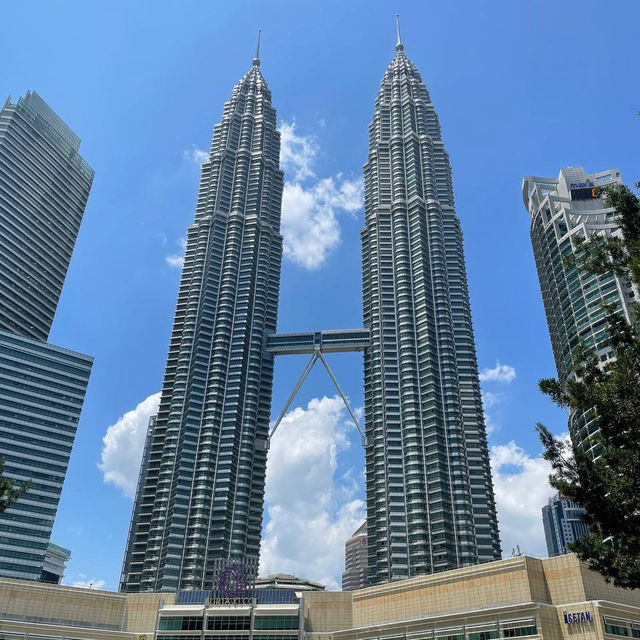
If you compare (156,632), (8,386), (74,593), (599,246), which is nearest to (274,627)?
(156,632)

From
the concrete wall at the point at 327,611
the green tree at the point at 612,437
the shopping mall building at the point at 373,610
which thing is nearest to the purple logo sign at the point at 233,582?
the shopping mall building at the point at 373,610

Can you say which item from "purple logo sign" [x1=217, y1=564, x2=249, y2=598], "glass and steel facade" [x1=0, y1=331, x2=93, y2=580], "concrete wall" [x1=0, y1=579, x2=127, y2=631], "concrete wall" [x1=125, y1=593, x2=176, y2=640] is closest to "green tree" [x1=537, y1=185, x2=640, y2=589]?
"purple logo sign" [x1=217, y1=564, x2=249, y2=598]

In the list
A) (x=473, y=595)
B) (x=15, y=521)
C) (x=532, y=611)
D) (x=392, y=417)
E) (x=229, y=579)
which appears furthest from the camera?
(x=392, y=417)

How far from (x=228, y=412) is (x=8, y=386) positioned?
6473 cm

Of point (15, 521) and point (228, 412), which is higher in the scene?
point (228, 412)

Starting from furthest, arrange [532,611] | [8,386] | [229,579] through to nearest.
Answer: [8,386] < [229,579] < [532,611]

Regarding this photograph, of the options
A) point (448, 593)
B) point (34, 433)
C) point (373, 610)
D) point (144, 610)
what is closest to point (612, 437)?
point (448, 593)

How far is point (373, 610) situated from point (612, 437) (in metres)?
71.8

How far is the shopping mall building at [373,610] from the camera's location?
7594 cm

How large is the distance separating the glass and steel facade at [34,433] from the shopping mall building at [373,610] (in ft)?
249

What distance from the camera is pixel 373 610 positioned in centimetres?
9688

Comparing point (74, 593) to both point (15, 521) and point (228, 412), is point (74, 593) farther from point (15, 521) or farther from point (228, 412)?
point (228, 412)

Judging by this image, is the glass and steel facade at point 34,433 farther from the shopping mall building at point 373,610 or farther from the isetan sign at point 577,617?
the isetan sign at point 577,617

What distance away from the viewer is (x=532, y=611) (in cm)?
7575
